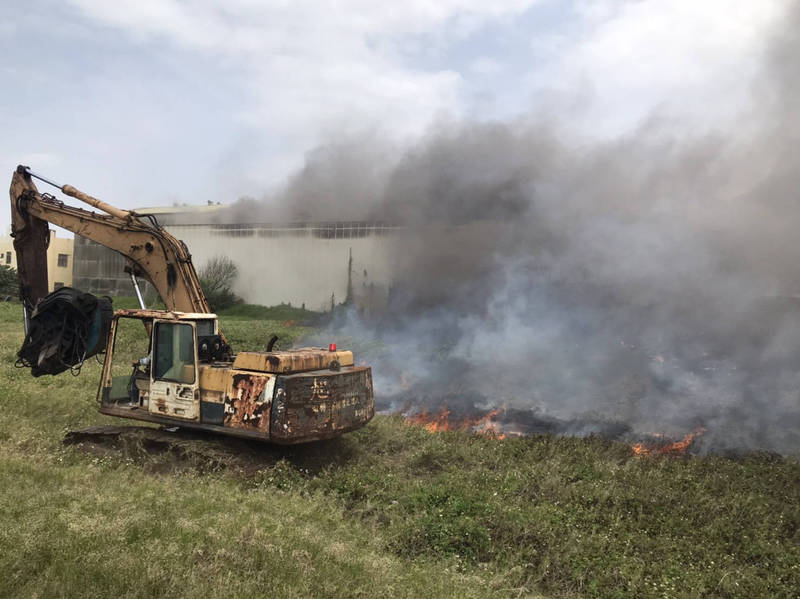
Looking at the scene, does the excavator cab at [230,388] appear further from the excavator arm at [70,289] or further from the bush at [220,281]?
the bush at [220,281]

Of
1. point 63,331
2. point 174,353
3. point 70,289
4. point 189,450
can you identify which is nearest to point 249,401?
point 189,450

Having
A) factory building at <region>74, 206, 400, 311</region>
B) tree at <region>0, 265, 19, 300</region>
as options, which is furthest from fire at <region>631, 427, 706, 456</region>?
tree at <region>0, 265, 19, 300</region>

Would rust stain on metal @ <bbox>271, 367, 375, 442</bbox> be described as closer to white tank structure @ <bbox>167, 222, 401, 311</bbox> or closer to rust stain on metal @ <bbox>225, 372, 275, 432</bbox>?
rust stain on metal @ <bbox>225, 372, 275, 432</bbox>

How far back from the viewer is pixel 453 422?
12711 mm

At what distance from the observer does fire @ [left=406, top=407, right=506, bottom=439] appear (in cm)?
1220

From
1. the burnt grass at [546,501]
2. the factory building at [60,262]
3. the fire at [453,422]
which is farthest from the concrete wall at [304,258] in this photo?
the burnt grass at [546,501]

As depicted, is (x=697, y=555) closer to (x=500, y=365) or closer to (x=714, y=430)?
(x=714, y=430)

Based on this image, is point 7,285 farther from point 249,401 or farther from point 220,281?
point 249,401

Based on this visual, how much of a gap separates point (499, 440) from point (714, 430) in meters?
4.24

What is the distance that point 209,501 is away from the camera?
22.1 ft

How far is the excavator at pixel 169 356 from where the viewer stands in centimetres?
809

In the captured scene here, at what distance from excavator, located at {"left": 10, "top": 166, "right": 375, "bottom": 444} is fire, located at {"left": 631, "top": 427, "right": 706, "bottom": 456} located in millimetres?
4951

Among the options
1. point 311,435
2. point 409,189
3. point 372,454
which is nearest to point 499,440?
point 372,454

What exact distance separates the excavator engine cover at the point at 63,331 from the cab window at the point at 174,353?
1366mm
